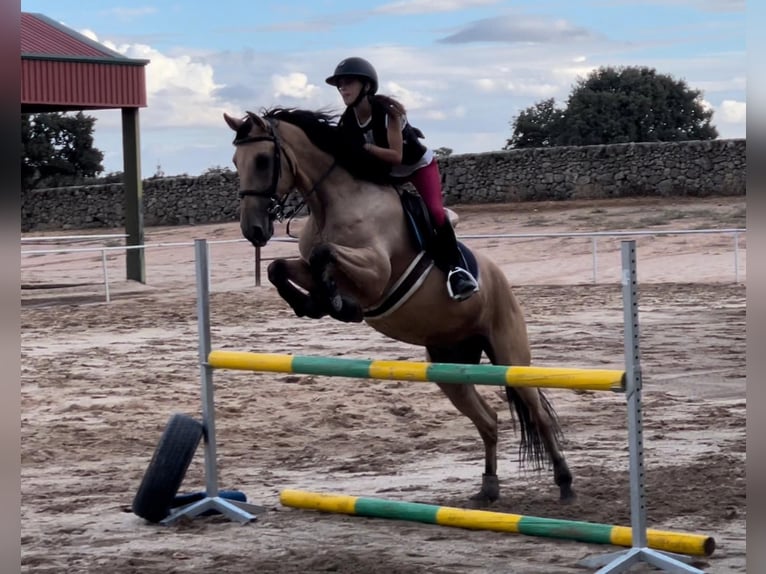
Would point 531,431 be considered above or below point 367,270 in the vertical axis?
below

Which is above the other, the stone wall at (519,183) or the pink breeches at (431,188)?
the stone wall at (519,183)

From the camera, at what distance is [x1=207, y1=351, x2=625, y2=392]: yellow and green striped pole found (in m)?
3.92

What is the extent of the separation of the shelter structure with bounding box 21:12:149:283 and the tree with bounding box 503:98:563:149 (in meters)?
20.5

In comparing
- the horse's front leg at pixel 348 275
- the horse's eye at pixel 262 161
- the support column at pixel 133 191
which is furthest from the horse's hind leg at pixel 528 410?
the support column at pixel 133 191

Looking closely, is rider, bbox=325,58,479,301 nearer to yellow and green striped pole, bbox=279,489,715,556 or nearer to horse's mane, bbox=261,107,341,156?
horse's mane, bbox=261,107,341,156

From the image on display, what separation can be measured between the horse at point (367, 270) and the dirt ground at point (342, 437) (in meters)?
0.48

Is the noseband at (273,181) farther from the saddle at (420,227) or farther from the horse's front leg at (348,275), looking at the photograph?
the saddle at (420,227)

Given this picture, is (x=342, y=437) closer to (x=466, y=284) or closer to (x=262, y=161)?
(x=466, y=284)

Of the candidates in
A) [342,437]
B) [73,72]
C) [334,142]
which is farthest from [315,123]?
[73,72]

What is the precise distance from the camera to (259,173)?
15.1 ft

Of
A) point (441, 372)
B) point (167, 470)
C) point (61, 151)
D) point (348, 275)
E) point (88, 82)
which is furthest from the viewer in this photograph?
point (61, 151)

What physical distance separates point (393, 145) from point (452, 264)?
1.97 feet

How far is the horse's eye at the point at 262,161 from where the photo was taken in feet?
15.1

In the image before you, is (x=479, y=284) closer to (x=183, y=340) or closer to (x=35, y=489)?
(x=35, y=489)
